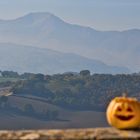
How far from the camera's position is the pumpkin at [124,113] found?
10.6 metres

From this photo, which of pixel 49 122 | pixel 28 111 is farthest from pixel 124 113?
pixel 28 111

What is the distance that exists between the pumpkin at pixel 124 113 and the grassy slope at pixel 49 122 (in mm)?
150923

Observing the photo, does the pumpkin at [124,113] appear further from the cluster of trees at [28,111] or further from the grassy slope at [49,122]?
the cluster of trees at [28,111]

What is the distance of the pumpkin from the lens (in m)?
10.6

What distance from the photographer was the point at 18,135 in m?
10.3

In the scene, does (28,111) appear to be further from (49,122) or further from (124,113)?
(124,113)

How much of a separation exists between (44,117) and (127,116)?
172 meters

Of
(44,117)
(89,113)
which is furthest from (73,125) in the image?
(89,113)

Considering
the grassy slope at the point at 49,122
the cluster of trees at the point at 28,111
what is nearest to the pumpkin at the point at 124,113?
the grassy slope at the point at 49,122

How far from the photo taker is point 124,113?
1080 cm

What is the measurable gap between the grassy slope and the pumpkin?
150923 millimetres

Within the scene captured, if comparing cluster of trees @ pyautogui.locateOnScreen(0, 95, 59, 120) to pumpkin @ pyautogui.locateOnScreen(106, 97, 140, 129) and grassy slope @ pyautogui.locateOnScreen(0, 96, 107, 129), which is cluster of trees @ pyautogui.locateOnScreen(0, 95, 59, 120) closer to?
grassy slope @ pyautogui.locateOnScreen(0, 96, 107, 129)

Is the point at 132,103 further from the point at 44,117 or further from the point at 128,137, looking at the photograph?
the point at 44,117

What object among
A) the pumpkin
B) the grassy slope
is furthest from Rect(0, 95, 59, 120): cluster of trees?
the pumpkin
